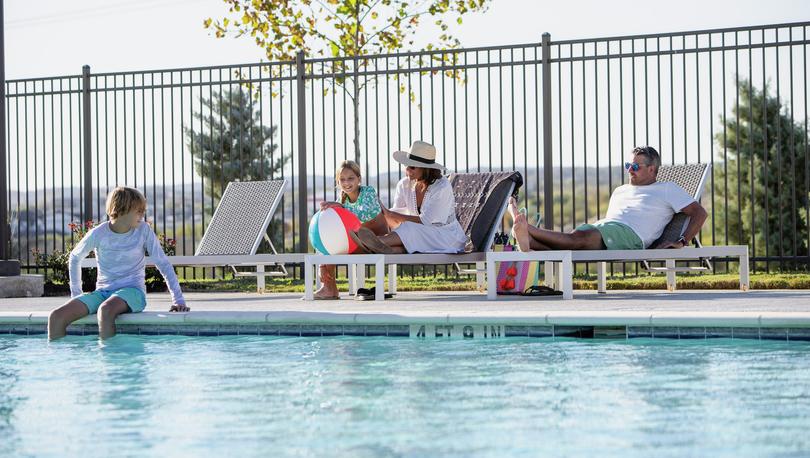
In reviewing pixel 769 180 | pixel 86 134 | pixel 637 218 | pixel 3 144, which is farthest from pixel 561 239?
pixel 769 180

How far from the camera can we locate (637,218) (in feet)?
26.8

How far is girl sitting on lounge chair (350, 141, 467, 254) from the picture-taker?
26.2 feet

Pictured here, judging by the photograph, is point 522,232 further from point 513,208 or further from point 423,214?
point 423,214

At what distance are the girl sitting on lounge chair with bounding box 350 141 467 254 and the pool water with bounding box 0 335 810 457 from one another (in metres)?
2.41

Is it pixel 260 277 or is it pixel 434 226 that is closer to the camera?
pixel 434 226

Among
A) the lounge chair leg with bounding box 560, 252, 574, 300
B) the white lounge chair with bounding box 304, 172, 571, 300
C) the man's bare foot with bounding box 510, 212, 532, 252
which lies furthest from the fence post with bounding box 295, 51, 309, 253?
the lounge chair leg with bounding box 560, 252, 574, 300

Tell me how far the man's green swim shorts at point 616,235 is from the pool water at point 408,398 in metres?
2.83

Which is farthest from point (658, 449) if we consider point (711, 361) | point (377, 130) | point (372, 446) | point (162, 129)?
point (162, 129)

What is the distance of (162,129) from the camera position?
12141mm

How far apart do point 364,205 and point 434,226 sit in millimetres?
525

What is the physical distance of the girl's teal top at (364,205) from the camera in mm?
7992

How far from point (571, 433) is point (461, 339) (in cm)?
237

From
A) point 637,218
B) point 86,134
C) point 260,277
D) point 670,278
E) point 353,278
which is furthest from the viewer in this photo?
point 86,134

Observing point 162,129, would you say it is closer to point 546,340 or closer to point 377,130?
point 377,130
